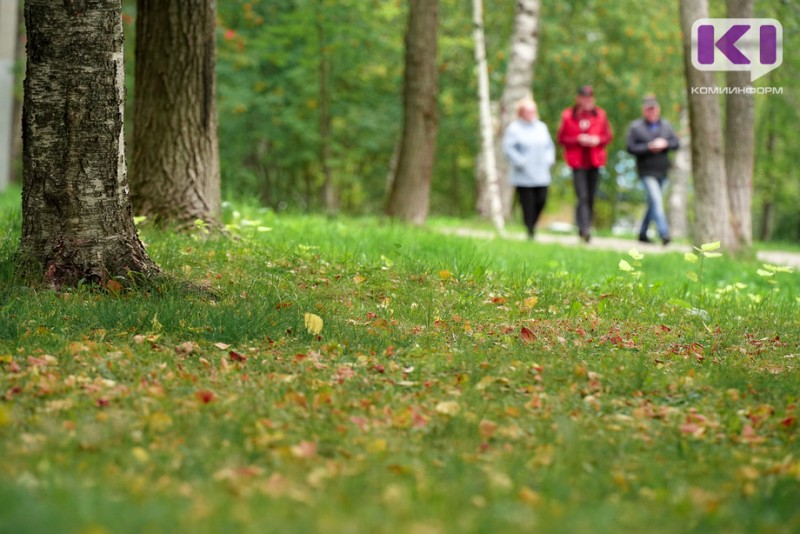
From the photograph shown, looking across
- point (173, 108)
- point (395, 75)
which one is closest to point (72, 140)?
point (173, 108)

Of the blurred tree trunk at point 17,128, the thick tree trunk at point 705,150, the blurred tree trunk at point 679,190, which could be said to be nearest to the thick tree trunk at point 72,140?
the thick tree trunk at point 705,150

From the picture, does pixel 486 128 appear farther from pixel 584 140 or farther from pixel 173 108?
pixel 173 108

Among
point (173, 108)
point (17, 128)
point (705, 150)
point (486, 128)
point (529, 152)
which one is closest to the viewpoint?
point (173, 108)

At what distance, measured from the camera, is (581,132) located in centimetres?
1398

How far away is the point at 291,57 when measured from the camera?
21062 mm

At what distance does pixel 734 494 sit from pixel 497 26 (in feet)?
85.1

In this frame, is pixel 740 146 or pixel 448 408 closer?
pixel 448 408

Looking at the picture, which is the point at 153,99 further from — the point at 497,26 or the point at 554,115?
the point at 554,115

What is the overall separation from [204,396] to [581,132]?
1065 centimetres

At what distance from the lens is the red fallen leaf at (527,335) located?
5818 mm

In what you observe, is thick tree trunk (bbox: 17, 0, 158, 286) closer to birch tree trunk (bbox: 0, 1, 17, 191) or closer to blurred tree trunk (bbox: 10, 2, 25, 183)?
blurred tree trunk (bbox: 10, 2, 25, 183)

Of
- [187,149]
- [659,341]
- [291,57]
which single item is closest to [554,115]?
[291,57]

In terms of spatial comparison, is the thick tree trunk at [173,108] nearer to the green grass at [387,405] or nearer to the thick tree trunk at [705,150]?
the green grass at [387,405]

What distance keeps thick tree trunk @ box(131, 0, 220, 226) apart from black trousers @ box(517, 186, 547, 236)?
6.28m
